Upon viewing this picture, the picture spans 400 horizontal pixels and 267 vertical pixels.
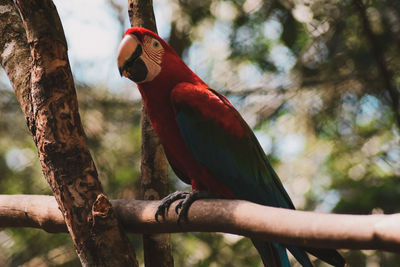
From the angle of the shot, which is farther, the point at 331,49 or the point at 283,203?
the point at 331,49

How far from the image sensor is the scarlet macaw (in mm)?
1515

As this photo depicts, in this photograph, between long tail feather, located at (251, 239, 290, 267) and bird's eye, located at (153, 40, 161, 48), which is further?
bird's eye, located at (153, 40, 161, 48)

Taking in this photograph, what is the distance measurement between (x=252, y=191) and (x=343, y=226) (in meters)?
0.77

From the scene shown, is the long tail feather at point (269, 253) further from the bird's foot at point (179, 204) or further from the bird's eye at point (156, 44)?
the bird's eye at point (156, 44)

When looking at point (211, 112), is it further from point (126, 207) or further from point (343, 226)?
point (343, 226)

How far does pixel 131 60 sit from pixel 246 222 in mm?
853

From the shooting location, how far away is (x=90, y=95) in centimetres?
299

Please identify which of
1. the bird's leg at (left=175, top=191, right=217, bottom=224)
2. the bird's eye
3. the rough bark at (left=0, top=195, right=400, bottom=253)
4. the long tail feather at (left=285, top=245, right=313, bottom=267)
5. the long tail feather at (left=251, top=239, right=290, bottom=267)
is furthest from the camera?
the bird's eye

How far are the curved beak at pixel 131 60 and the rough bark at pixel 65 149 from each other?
29cm

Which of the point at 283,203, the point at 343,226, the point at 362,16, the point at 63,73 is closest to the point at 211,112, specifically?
the point at 283,203

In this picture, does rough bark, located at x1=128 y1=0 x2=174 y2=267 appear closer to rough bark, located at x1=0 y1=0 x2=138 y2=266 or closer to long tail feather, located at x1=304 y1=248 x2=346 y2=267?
rough bark, located at x1=0 y1=0 x2=138 y2=266

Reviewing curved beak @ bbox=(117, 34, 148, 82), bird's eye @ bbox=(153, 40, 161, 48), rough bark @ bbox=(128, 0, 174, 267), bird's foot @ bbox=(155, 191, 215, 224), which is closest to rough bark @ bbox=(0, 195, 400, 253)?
bird's foot @ bbox=(155, 191, 215, 224)

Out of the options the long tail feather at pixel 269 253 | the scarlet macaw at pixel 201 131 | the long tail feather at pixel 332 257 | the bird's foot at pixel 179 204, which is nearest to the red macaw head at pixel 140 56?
the scarlet macaw at pixel 201 131

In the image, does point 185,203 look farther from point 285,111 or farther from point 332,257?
point 285,111
